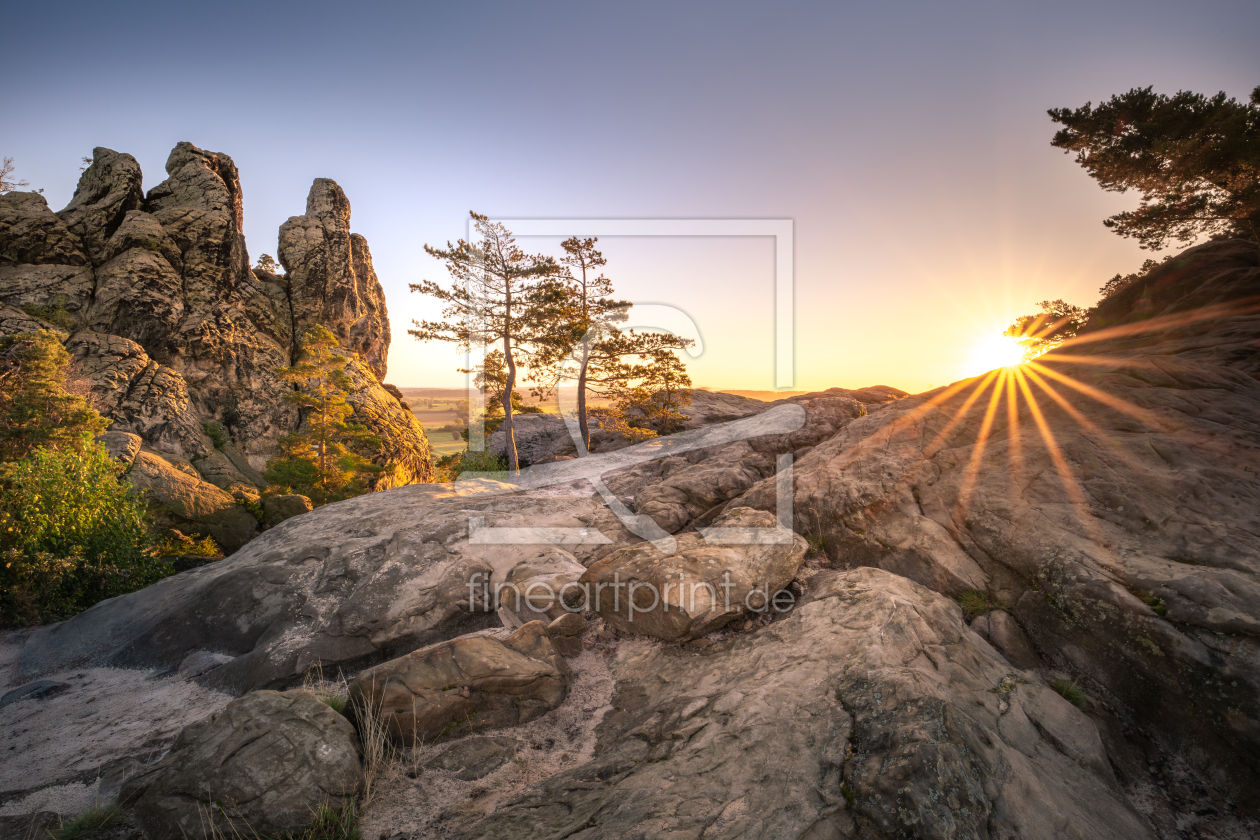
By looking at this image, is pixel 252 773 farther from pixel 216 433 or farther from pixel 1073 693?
pixel 216 433

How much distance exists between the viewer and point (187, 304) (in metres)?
31.8

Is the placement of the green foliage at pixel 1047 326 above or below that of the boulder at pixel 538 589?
above

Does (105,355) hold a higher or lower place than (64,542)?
higher

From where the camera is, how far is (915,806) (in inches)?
125

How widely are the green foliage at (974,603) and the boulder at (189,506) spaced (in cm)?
2320

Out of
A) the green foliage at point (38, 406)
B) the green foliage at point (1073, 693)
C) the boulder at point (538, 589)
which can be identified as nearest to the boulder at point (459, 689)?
the boulder at point (538, 589)

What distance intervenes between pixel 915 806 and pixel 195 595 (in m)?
13.7

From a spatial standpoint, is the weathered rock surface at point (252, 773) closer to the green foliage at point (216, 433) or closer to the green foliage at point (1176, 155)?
the green foliage at point (1176, 155)

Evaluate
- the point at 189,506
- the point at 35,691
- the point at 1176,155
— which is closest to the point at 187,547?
the point at 189,506

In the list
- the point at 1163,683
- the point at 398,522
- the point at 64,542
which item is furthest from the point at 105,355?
the point at 1163,683

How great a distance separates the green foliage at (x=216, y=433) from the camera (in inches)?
1169

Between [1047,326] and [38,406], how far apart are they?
125 ft

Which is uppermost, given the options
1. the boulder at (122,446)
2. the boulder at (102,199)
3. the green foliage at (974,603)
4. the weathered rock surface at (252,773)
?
the boulder at (102,199)

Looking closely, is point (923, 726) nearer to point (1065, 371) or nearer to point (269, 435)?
point (1065, 371)
